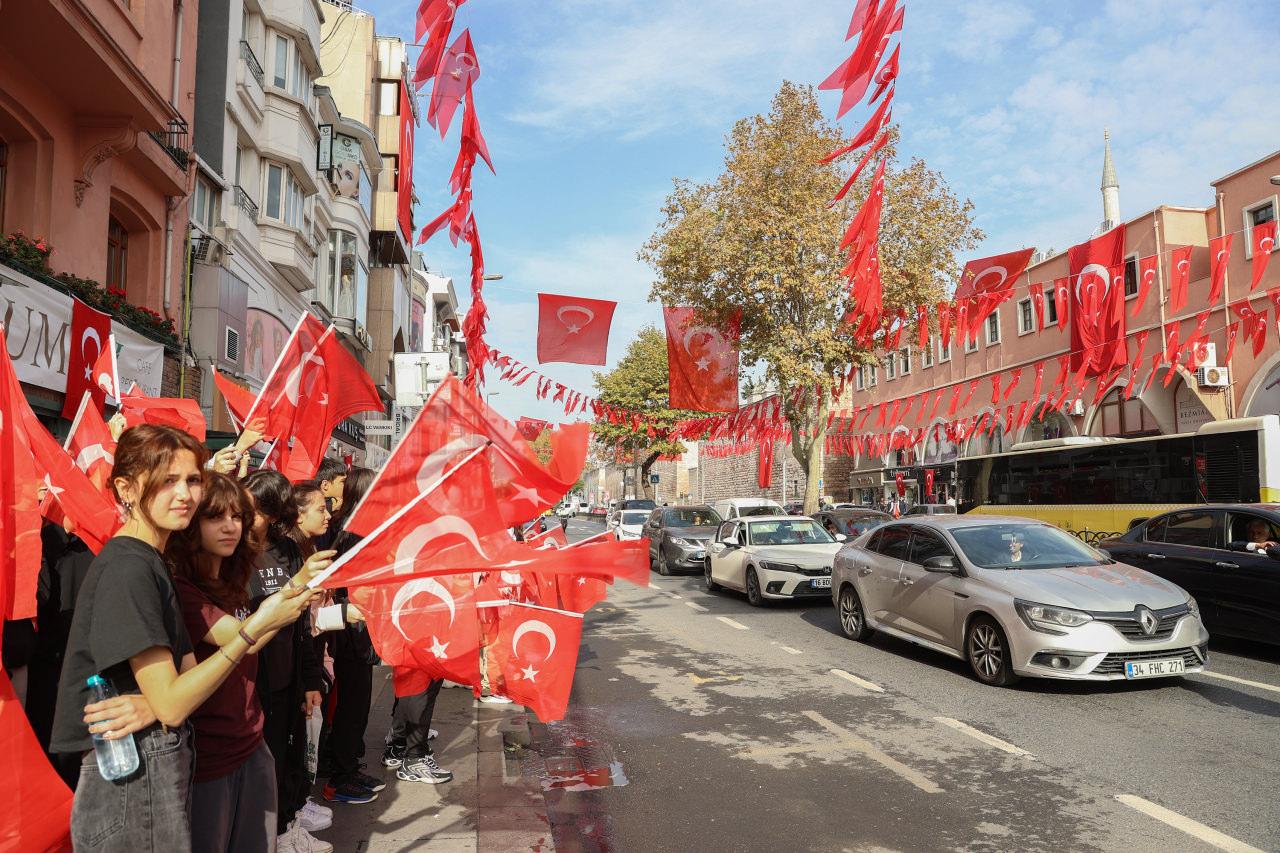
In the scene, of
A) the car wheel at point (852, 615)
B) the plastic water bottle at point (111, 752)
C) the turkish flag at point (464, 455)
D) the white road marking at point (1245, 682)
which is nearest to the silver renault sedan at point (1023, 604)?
the car wheel at point (852, 615)

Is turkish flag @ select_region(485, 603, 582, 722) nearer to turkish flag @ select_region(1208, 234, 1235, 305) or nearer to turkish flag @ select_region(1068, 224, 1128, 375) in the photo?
turkish flag @ select_region(1208, 234, 1235, 305)

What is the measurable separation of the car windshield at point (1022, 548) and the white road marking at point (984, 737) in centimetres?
212

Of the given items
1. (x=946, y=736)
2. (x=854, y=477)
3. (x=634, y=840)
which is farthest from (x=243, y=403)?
(x=854, y=477)

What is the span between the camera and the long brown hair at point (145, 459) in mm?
2471

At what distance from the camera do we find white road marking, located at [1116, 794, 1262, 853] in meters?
4.43

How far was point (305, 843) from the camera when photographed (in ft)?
13.5

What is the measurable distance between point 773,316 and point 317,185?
12170 mm

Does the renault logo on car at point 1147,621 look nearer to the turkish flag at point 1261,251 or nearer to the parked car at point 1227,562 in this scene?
the parked car at point 1227,562

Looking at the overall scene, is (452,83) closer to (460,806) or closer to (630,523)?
(460,806)

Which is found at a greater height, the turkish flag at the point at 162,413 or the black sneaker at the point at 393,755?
the turkish flag at the point at 162,413

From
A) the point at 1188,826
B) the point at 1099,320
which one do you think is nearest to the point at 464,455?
the point at 1188,826

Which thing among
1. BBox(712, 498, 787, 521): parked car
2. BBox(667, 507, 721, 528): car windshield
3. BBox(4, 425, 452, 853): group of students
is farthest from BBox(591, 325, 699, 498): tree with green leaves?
BBox(4, 425, 452, 853): group of students

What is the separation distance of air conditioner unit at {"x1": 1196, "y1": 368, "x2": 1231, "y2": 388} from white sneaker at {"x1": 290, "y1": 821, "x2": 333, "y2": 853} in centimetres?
2742

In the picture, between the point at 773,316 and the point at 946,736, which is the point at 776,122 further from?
the point at 946,736
